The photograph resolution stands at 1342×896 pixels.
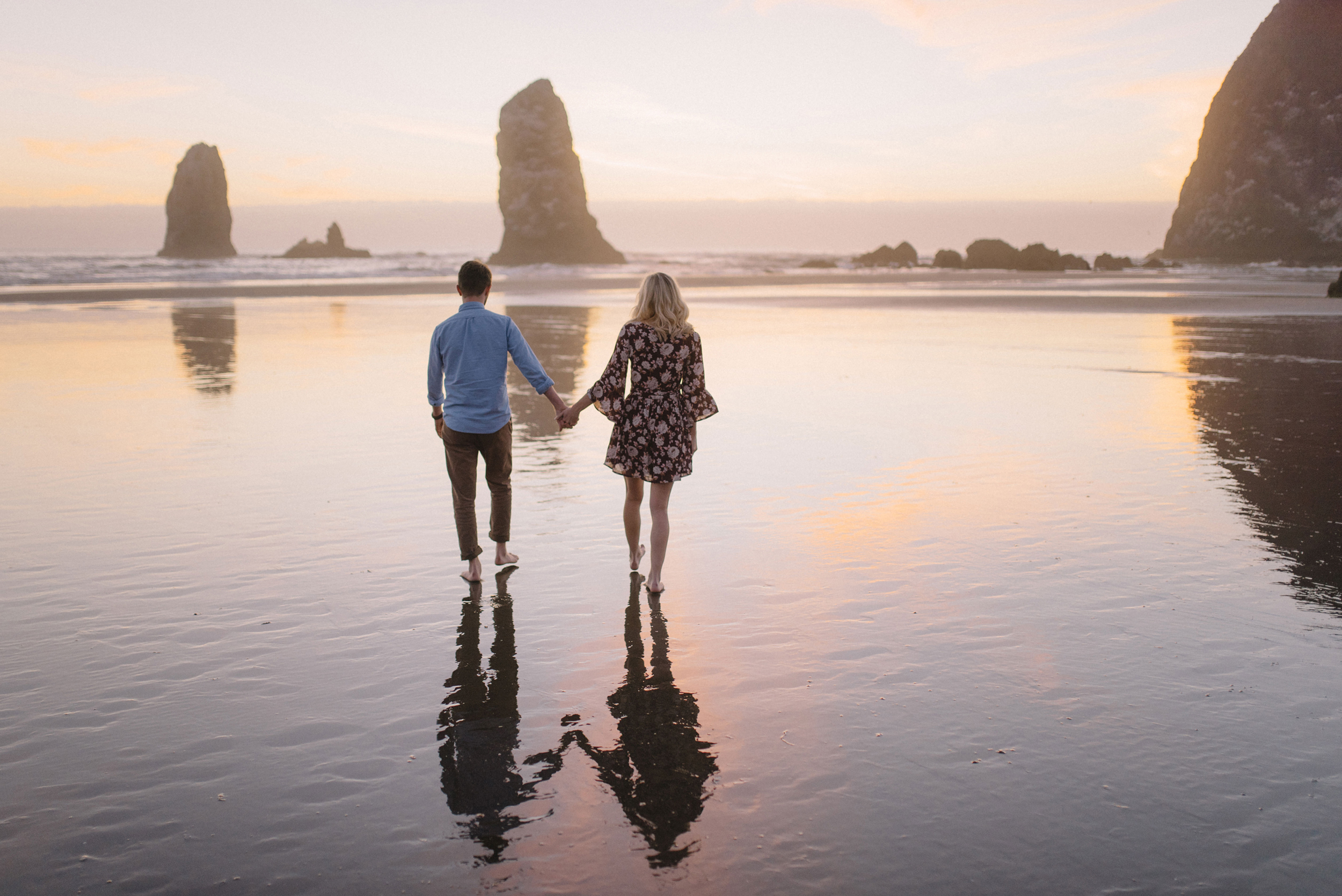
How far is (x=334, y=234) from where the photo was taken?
136125 mm

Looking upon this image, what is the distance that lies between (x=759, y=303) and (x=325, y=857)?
30779 millimetres

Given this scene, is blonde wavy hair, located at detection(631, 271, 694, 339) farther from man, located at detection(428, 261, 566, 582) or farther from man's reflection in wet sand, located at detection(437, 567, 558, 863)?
man's reflection in wet sand, located at detection(437, 567, 558, 863)

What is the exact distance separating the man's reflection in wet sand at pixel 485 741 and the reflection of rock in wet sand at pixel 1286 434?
4360 mm

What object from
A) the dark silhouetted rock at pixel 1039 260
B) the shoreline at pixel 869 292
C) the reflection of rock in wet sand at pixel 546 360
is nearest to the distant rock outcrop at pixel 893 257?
the dark silhouetted rock at pixel 1039 260

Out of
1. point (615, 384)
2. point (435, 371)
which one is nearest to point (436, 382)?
point (435, 371)

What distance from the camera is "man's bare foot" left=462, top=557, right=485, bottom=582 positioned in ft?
17.7

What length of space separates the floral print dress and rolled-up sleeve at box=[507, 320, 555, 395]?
1.08 ft

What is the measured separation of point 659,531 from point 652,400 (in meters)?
0.78

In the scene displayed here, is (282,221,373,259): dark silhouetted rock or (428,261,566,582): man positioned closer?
(428,261,566,582): man

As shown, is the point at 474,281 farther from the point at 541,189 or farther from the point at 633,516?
the point at 541,189

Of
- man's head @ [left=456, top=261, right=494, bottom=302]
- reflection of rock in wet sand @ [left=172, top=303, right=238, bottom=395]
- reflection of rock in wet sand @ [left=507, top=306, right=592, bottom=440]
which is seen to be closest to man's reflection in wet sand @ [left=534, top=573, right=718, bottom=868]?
man's head @ [left=456, top=261, right=494, bottom=302]

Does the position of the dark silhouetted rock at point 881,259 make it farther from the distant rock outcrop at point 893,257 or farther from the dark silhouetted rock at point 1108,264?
the dark silhouetted rock at point 1108,264

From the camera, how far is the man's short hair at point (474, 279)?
5.60 m

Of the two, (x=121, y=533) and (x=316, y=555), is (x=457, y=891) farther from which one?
(x=121, y=533)
